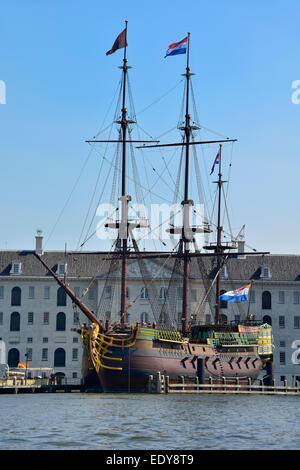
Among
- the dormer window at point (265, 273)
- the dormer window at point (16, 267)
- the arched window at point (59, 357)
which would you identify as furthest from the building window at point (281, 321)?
the dormer window at point (16, 267)

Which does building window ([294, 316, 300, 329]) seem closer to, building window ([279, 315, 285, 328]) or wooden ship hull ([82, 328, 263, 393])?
building window ([279, 315, 285, 328])

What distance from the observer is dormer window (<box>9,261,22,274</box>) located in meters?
112

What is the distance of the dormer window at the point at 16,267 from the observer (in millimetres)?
112312

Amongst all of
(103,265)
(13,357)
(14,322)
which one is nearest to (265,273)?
(103,265)

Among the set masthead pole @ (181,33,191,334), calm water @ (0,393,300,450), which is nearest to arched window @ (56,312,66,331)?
masthead pole @ (181,33,191,334)

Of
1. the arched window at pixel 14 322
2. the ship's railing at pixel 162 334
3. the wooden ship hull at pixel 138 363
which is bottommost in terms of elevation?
the wooden ship hull at pixel 138 363

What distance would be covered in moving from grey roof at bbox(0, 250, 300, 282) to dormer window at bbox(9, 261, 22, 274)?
2.13 feet

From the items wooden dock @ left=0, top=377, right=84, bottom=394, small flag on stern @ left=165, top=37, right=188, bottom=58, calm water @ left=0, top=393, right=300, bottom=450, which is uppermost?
small flag on stern @ left=165, top=37, right=188, bottom=58

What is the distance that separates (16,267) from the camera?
369 ft

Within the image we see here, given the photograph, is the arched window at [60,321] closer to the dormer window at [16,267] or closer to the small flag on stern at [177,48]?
the dormer window at [16,267]

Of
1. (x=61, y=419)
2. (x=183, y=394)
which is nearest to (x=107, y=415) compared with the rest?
(x=61, y=419)

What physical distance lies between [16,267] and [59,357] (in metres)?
13.4

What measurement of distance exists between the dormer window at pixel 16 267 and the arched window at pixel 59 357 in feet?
38.5

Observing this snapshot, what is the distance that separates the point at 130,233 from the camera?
3150 inches
